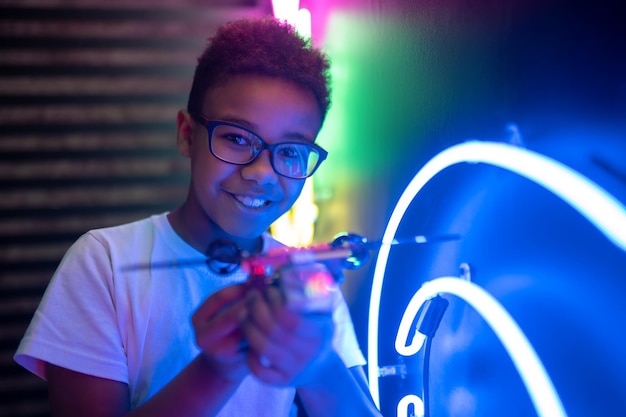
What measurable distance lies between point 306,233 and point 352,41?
72cm

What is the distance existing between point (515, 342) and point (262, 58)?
670 mm

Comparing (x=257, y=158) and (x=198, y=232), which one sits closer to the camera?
(x=257, y=158)

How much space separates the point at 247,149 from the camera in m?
0.89

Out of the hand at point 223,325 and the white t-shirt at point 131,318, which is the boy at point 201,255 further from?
the hand at point 223,325

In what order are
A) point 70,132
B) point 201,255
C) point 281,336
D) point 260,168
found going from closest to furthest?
point 281,336 < point 260,168 < point 201,255 < point 70,132

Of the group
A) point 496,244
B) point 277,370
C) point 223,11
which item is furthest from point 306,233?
point 223,11

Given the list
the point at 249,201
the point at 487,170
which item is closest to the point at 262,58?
the point at 249,201

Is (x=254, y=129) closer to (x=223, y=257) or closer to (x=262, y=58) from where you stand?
(x=262, y=58)

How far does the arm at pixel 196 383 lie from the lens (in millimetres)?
564

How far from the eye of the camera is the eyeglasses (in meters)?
0.88

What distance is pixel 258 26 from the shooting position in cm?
106

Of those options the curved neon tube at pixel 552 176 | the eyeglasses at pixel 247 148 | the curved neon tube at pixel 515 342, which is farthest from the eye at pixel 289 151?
the curved neon tube at pixel 515 342

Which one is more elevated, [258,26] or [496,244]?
[258,26]

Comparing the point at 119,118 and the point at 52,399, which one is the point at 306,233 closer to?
the point at 52,399
